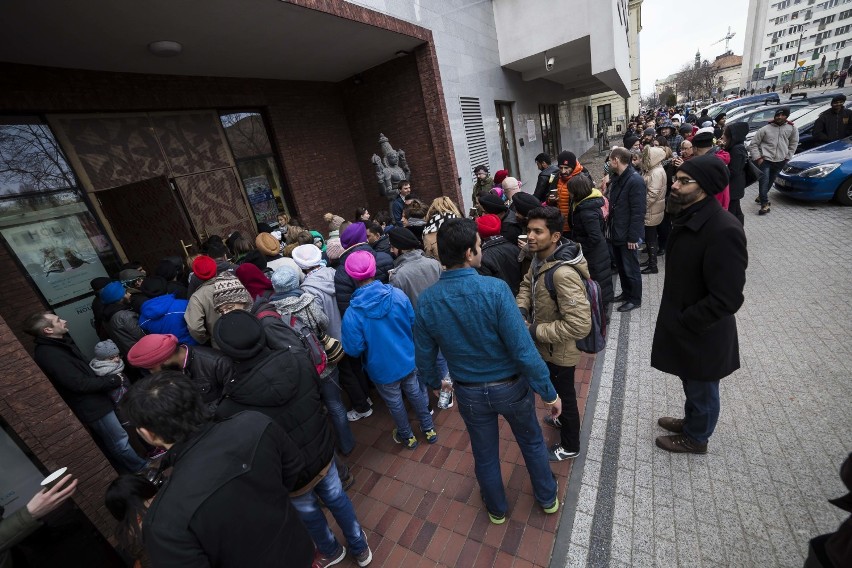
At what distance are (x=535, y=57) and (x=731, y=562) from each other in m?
11.9

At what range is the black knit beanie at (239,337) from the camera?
6.63 ft

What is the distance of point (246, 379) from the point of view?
6.23ft

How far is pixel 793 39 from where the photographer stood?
6147cm

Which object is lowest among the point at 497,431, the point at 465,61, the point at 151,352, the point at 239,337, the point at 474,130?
the point at 497,431

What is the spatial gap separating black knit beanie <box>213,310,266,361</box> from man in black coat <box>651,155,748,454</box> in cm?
267

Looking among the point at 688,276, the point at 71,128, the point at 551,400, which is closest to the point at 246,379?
the point at 551,400

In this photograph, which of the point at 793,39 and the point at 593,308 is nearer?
the point at 593,308

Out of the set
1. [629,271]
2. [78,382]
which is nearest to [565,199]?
[629,271]

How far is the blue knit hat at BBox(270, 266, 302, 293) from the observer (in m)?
3.17

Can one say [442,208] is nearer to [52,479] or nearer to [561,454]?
[561,454]

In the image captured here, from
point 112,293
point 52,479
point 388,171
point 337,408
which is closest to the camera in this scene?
point 52,479

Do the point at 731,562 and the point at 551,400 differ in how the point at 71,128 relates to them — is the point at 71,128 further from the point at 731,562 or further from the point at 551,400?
the point at 731,562

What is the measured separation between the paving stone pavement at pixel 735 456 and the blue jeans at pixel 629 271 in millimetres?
565

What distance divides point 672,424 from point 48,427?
4.82 m
